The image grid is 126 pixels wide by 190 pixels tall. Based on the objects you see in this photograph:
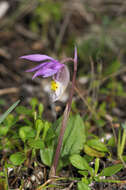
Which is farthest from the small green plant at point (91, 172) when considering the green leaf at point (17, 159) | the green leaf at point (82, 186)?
the green leaf at point (17, 159)

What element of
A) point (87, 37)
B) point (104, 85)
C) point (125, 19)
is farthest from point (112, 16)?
point (104, 85)

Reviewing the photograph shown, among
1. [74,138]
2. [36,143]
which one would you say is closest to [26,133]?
[36,143]

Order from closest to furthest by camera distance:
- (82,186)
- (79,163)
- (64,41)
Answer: (82,186) < (79,163) < (64,41)

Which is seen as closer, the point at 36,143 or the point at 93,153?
the point at 36,143

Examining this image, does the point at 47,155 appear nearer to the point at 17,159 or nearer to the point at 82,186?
the point at 17,159

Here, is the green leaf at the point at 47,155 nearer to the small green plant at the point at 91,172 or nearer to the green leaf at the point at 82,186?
the small green plant at the point at 91,172

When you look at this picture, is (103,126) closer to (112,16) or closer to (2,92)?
(2,92)

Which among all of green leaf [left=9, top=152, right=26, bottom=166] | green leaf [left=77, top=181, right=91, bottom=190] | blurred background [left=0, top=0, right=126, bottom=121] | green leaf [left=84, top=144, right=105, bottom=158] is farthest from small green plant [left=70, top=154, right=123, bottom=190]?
blurred background [left=0, top=0, right=126, bottom=121]
